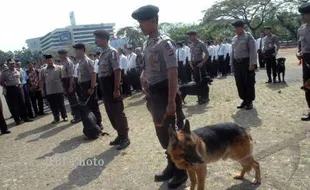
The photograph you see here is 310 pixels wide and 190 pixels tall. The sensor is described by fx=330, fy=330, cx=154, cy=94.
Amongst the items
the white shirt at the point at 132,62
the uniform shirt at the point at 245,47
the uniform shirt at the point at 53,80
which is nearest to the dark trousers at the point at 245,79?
the uniform shirt at the point at 245,47

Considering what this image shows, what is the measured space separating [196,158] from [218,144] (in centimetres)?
68

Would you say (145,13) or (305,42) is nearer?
(145,13)

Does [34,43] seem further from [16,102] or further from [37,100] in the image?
[16,102]

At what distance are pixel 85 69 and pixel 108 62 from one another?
178 cm

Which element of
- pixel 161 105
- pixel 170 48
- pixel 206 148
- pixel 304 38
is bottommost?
pixel 206 148

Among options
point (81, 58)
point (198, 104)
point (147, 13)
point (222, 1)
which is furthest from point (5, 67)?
point (222, 1)

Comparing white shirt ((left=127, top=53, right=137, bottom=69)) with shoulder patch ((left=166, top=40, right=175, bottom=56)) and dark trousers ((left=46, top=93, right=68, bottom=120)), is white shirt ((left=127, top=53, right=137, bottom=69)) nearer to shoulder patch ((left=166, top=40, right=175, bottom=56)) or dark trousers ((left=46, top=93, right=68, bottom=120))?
dark trousers ((left=46, top=93, right=68, bottom=120))

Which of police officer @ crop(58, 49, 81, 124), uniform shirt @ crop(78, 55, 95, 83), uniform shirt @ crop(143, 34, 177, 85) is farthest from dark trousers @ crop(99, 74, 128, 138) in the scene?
police officer @ crop(58, 49, 81, 124)

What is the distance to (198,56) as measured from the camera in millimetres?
9617

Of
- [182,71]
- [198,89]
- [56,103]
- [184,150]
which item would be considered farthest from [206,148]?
[182,71]

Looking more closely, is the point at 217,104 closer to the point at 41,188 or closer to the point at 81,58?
Result: the point at 81,58

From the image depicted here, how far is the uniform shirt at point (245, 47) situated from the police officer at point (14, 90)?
6.53 m

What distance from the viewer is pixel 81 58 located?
7453mm

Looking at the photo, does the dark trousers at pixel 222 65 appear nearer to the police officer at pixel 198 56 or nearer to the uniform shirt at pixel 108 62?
the police officer at pixel 198 56
